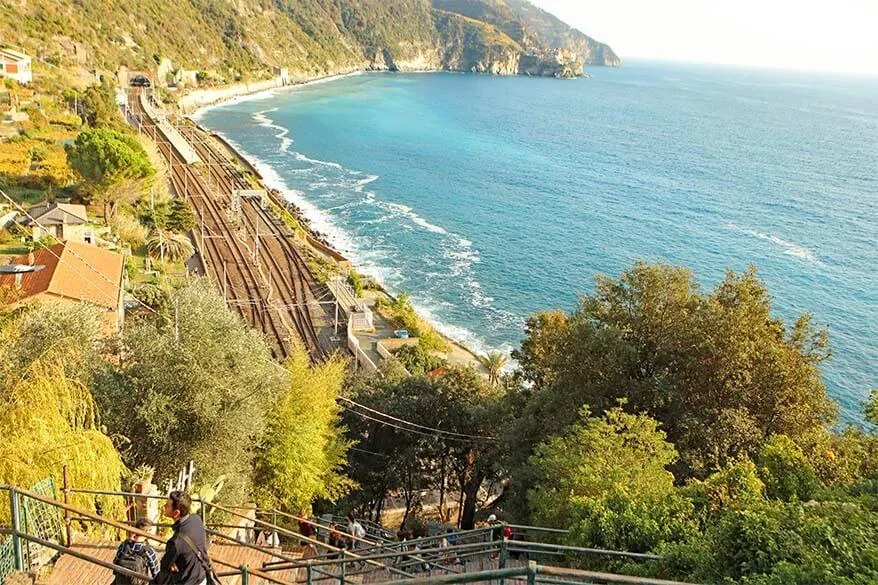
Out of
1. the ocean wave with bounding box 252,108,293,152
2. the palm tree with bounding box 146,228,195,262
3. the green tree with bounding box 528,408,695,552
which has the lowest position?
the ocean wave with bounding box 252,108,293,152

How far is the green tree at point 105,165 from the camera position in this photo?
38938mm

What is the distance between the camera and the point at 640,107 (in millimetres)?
155750

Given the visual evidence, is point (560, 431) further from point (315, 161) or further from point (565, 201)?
point (315, 161)

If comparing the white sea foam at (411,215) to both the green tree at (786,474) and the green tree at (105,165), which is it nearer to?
the green tree at (105,165)

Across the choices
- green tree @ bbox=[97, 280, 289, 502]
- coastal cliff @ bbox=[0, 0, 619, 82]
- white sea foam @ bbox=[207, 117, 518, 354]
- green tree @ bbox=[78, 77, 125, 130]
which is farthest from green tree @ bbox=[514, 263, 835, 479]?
coastal cliff @ bbox=[0, 0, 619, 82]

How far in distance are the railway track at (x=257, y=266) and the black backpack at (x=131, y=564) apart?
86.8ft

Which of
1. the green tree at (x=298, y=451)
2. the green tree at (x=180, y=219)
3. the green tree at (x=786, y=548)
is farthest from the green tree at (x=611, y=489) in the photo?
the green tree at (x=180, y=219)

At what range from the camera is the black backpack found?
253 inches

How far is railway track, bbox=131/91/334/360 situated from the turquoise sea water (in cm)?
596

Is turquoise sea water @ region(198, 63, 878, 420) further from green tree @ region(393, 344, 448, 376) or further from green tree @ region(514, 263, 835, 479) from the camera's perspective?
green tree @ region(514, 263, 835, 479)

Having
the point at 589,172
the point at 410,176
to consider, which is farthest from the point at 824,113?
the point at 410,176

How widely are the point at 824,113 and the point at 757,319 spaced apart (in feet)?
547

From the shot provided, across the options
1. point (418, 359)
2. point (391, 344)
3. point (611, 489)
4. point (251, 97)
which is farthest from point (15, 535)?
point (251, 97)

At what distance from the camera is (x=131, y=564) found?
21.3 feet
